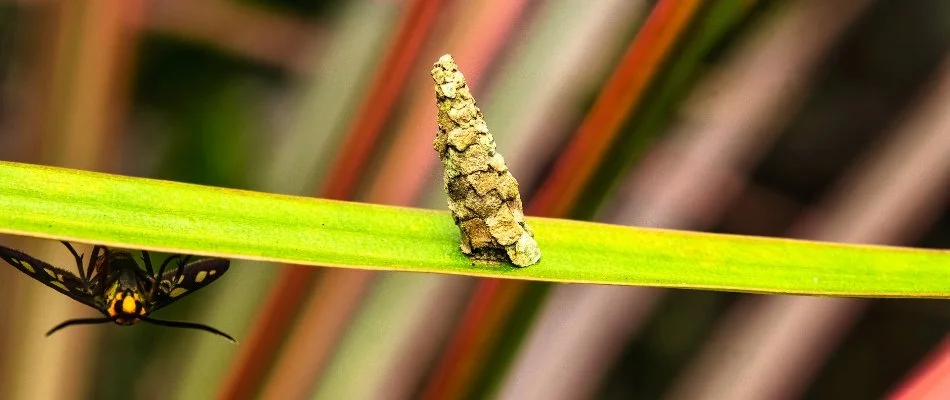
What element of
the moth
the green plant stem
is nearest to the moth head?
the moth

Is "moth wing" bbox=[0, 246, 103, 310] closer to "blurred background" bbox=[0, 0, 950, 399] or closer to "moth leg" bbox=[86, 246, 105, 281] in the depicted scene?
"moth leg" bbox=[86, 246, 105, 281]

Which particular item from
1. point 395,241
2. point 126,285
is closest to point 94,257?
point 126,285

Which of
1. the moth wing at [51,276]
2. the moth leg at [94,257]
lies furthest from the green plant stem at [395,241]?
the moth leg at [94,257]

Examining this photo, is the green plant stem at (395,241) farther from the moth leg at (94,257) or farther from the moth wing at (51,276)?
the moth leg at (94,257)

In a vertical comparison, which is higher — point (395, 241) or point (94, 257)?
point (395, 241)

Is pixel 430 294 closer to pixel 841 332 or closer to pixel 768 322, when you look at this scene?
pixel 768 322

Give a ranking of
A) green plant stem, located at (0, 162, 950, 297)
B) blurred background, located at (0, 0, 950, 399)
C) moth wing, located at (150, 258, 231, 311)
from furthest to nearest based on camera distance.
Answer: blurred background, located at (0, 0, 950, 399), moth wing, located at (150, 258, 231, 311), green plant stem, located at (0, 162, 950, 297)

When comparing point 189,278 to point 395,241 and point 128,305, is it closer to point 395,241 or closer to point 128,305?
point 128,305
